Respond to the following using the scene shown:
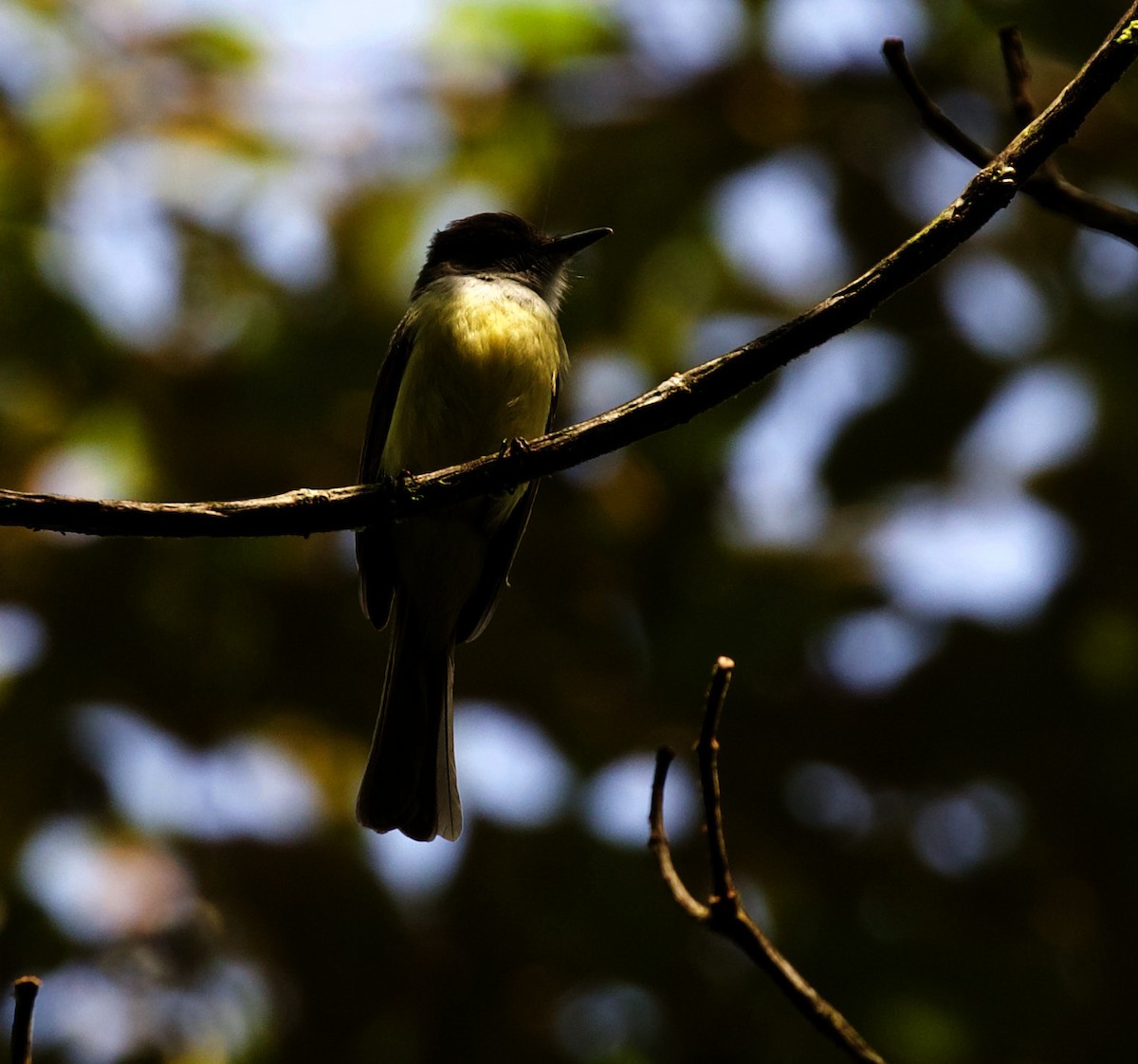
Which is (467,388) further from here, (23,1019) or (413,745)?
(23,1019)

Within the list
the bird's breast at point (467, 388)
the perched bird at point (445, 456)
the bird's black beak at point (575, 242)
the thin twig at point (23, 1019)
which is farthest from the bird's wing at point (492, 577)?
the thin twig at point (23, 1019)

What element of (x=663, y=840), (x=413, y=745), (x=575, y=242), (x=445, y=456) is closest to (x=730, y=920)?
(x=663, y=840)

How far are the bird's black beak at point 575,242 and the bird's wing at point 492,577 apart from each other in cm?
51

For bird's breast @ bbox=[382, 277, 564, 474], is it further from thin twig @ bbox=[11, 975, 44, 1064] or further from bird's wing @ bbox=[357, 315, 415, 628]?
thin twig @ bbox=[11, 975, 44, 1064]

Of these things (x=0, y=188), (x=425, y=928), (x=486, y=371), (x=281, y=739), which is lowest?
(x=425, y=928)

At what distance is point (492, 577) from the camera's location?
14.9 ft

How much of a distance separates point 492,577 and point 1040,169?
233 centimetres

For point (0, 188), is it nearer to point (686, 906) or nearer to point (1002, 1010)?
point (686, 906)

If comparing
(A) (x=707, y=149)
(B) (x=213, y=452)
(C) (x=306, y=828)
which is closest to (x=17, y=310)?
(B) (x=213, y=452)

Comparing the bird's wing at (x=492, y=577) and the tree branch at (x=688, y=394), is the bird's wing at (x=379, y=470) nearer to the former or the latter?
the bird's wing at (x=492, y=577)

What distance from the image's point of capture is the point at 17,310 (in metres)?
4.50

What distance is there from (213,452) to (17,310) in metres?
0.78

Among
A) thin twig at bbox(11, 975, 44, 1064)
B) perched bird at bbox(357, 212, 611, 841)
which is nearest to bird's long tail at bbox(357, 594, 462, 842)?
perched bird at bbox(357, 212, 611, 841)

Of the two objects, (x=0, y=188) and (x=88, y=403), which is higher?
(x=0, y=188)
